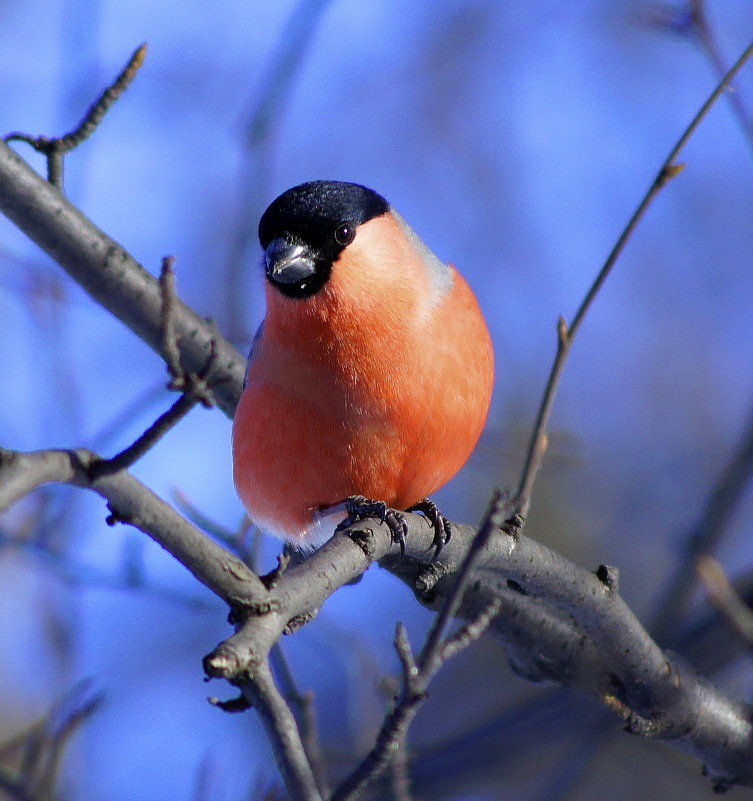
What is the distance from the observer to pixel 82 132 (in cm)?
257

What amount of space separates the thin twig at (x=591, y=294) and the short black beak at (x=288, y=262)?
0.81 metres

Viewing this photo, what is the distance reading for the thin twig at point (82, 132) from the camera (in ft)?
7.89

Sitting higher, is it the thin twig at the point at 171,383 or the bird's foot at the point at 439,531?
the thin twig at the point at 171,383

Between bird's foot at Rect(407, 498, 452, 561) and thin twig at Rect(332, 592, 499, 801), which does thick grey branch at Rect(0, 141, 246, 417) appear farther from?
thin twig at Rect(332, 592, 499, 801)

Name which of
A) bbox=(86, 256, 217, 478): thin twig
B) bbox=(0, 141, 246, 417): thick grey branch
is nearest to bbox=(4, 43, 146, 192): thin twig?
bbox=(0, 141, 246, 417): thick grey branch

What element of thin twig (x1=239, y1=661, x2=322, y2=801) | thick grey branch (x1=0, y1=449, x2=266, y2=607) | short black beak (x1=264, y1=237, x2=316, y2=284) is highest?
short black beak (x1=264, y1=237, x2=316, y2=284)

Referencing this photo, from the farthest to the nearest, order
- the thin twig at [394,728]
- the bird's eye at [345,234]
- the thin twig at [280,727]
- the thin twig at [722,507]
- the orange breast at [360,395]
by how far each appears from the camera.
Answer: the thin twig at [722,507] → the bird's eye at [345,234] → the orange breast at [360,395] → the thin twig at [280,727] → the thin twig at [394,728]

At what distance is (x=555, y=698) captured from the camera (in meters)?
3.40

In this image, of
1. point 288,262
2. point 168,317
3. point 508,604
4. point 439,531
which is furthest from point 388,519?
point 168,317

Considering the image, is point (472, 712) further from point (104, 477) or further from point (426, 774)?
point (104, 477)

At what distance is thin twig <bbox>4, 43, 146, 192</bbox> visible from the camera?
2.41 m

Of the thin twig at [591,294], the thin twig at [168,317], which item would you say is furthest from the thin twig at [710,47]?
the thin twig at [168,317]

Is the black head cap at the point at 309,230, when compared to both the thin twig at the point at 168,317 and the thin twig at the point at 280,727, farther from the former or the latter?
the thin twig at the point at 280,727

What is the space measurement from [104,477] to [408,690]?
57cm
